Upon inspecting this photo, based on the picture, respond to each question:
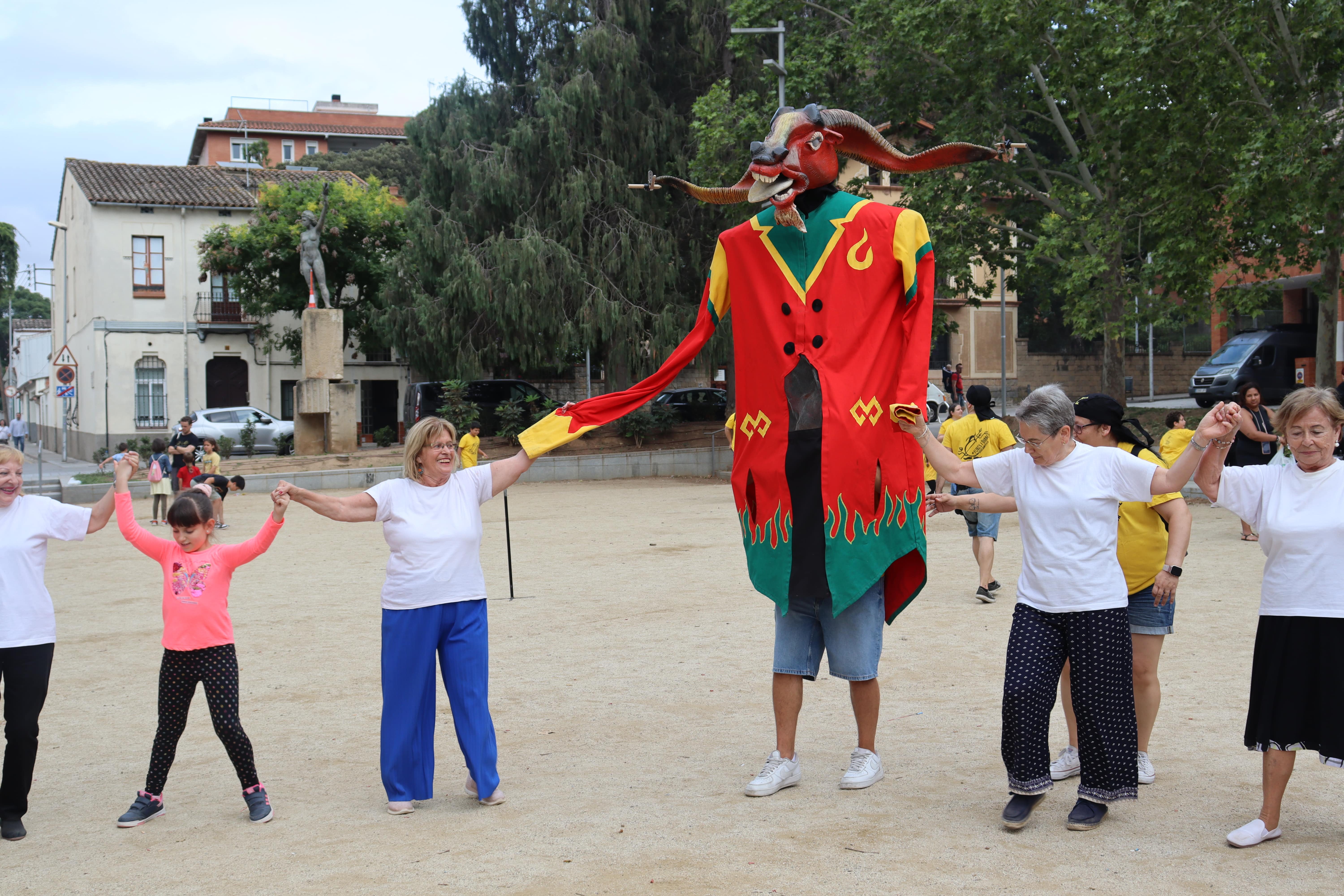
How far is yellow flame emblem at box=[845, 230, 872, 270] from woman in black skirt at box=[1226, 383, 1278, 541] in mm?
5761

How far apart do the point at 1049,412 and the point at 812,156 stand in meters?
1.50

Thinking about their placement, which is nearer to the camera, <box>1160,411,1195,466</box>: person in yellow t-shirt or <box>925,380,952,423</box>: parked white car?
<box>1160,411,1195,466</box>: person in yellow t-shirt

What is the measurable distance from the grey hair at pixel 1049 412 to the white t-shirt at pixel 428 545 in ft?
7.13

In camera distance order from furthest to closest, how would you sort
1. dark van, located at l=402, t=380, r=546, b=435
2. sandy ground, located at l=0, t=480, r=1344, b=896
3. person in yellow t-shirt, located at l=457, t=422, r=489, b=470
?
dark van, located at l=402, t=380, r=546, b=435, person in yellow t-shirt, located at l=457, t=422, r=489, b=470, sandy ground, located at l=0, t=480, r=1344, b=896

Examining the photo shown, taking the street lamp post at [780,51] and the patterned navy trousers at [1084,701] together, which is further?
the street lamp post at [780,51]

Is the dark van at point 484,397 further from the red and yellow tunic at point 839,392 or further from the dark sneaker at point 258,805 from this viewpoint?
the dark sneaker at point 258,805

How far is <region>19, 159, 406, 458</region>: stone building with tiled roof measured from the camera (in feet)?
121

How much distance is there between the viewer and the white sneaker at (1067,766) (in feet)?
16.8

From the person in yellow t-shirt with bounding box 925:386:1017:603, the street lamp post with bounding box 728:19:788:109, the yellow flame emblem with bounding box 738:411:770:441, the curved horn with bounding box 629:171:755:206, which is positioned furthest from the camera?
the street lamp post with bounding box 728:19:788:109

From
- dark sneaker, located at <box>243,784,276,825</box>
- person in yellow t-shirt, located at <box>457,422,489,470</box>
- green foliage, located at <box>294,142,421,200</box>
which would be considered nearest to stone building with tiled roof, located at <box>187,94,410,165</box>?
green foliage, located at <box>294,142,421,200</box>

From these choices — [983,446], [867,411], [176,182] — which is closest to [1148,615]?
[867,411]

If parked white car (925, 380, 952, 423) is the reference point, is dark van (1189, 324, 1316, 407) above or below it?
above

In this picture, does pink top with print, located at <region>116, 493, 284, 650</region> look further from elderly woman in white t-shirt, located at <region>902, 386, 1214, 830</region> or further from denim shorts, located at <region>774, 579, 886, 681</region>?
elderly woman in white t-shirt, located at <region>902, 386, 1214, 830</region>

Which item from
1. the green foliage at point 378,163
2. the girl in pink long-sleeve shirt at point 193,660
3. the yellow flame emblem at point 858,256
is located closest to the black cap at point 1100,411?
the yellow flame emblem at point 858,256
